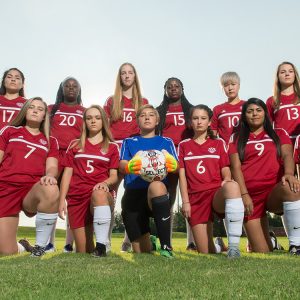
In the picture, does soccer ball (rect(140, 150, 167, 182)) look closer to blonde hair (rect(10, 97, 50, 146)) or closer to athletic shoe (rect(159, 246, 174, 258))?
athletic shoe (rect(159, 246, 174, 258))

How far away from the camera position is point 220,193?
532cm

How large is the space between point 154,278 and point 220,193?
7.35 feet

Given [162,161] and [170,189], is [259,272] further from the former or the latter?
[170,189]

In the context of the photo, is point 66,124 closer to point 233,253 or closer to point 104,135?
point 104,135

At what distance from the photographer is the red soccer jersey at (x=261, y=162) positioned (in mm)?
5805

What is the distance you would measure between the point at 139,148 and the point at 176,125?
1.29m

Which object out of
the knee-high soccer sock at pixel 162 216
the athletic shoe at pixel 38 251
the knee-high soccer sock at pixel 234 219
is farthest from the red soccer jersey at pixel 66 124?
the knee-high soccer sock at pixel 234 219

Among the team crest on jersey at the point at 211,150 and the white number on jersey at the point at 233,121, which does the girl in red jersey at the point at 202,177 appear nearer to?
the team crest on jersey at the point at 211,150

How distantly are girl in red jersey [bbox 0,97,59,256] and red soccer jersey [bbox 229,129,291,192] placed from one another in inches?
98.7

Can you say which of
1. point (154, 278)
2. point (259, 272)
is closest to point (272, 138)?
point (259, 272)

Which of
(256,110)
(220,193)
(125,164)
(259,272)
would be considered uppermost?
(256,110)

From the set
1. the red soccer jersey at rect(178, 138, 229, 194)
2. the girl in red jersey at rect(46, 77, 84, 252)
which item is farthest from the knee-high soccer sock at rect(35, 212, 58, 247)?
the red soccer jersey at rect(178, 138, 229, 194)

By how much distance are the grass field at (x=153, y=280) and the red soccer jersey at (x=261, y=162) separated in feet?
5.51

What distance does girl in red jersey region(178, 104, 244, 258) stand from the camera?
5.63 meters
